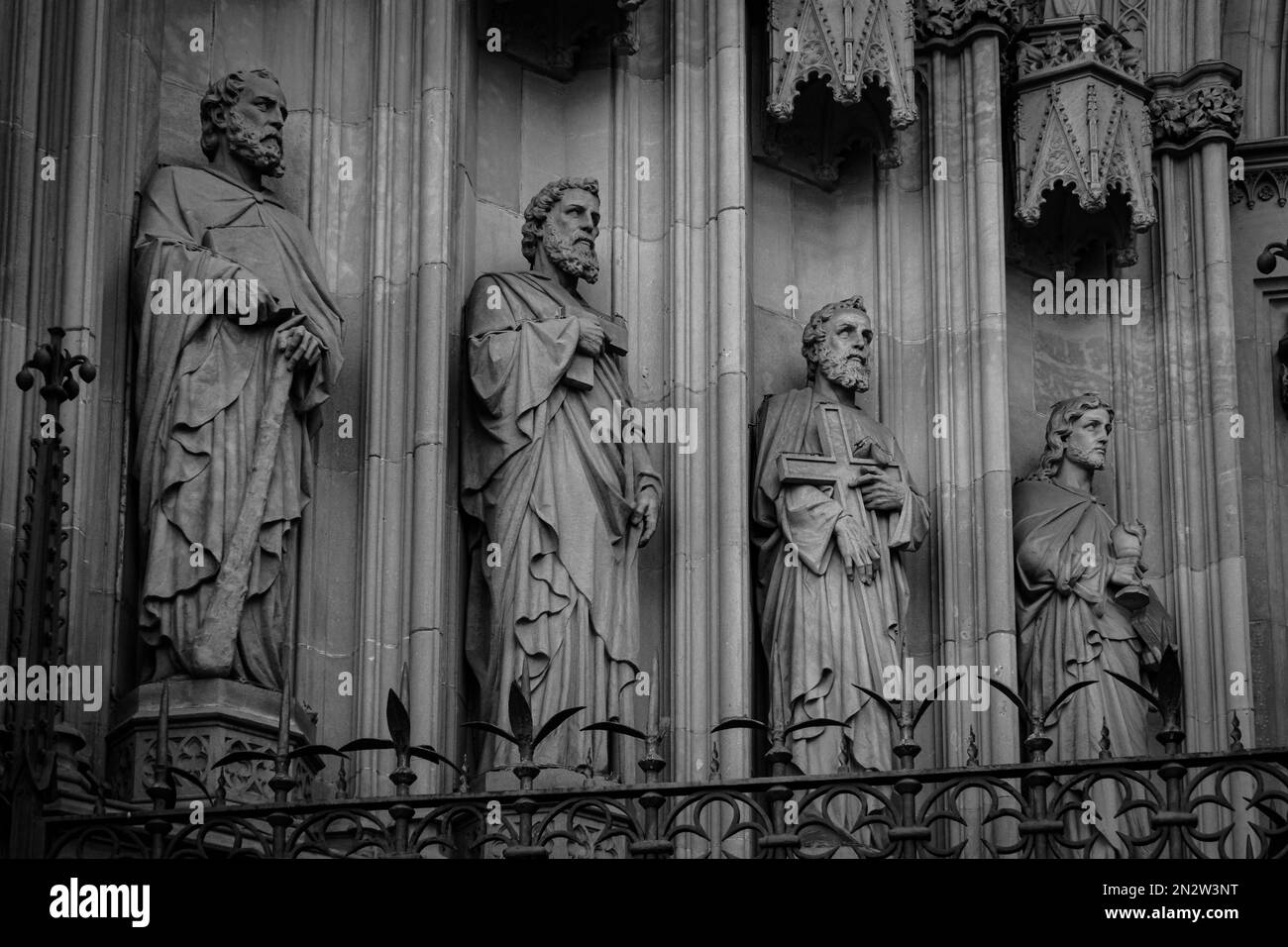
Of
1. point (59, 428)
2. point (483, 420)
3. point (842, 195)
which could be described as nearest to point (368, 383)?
point (483, 420)

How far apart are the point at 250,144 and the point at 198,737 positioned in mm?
3173

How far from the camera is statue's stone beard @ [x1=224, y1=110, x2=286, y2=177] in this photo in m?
16.9

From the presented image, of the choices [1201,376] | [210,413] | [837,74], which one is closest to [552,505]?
[210,413]

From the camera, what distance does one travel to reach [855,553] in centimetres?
1716

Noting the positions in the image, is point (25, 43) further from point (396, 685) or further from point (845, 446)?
point (845, 446)

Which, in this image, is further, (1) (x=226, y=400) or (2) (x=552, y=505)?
(2) (x=552, y=505)

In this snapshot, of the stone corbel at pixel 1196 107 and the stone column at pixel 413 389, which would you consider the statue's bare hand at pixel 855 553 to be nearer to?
the stone column at pixel 413 389

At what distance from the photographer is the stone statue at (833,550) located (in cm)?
1691

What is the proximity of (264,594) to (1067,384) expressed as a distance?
5.39 meters

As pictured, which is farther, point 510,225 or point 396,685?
point 510,225

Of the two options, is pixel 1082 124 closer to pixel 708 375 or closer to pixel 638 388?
pixel 708 375

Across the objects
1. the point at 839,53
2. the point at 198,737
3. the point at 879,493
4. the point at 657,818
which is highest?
the point at 839,53
